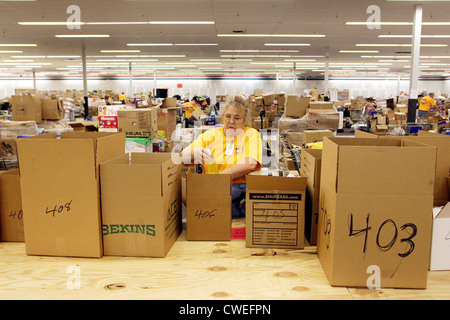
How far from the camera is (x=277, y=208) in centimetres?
141

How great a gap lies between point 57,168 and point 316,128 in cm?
400

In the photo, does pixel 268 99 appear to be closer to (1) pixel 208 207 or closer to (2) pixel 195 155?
(2) pixel 195 155

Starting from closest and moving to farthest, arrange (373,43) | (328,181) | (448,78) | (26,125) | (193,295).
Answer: (193,295)
(328,181)
(26,125)
(373,43)
(448,78)

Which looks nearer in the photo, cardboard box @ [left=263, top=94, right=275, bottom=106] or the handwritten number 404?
the handwritten number 404

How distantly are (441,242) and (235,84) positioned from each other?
26.6 m

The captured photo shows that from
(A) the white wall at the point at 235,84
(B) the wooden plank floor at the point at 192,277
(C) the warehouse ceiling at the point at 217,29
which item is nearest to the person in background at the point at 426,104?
(C) the warehouse ceiling at the point at 217,29

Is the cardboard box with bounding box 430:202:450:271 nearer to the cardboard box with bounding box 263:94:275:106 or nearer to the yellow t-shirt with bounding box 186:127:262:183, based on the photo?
the yellow t-shirt with bounding box 186:127:262:183

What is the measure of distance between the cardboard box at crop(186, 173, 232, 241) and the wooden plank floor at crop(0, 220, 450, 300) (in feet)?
0.29

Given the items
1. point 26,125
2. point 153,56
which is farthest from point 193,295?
point 153,56

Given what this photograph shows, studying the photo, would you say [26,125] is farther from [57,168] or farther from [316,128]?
[316,128]

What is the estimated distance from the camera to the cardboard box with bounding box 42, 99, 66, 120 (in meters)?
4.38

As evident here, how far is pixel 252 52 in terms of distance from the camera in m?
14.3

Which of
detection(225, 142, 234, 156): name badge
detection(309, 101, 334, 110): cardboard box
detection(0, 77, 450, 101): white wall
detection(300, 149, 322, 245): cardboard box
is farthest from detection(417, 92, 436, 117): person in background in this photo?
detection(0, 77, 450, 101): white wall

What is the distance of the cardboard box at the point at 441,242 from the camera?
1.25 meters
